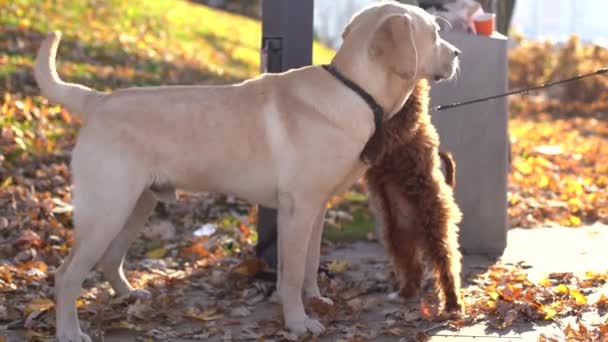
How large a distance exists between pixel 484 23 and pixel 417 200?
6.18 feet

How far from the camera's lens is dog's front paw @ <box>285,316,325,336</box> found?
16.8 ft

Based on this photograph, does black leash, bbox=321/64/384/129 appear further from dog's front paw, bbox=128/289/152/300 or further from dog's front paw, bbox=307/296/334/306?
Result: dog's front paw, bbox=128/289/152/300

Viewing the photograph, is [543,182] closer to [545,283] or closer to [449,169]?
[545,283]

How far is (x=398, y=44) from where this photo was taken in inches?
188

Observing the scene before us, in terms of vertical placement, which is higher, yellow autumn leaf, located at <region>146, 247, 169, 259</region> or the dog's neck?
the dog's neck

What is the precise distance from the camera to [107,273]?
19.0 feet

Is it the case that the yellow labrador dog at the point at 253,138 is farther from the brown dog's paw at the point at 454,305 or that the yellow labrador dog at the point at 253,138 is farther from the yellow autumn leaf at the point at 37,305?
the brown dog's paw at the point at 454,305

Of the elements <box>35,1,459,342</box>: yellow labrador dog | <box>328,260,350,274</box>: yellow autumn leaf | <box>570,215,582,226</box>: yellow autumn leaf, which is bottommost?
<box>570,215,582,226</box>: yellow autumn leaf

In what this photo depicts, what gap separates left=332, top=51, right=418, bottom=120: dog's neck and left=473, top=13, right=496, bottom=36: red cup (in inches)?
74.9

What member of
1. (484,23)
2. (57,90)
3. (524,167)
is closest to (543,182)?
(524,167)

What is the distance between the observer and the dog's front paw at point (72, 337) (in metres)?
4.94

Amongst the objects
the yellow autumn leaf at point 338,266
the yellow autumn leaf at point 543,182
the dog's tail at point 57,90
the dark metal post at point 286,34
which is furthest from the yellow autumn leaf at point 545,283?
the yellow autumn leaf at point 543,182

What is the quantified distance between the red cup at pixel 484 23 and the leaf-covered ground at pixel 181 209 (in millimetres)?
1681

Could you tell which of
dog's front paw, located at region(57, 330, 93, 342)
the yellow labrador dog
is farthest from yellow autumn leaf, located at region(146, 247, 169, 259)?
dog's front paw, located at region(57, 330, 93, 342)
